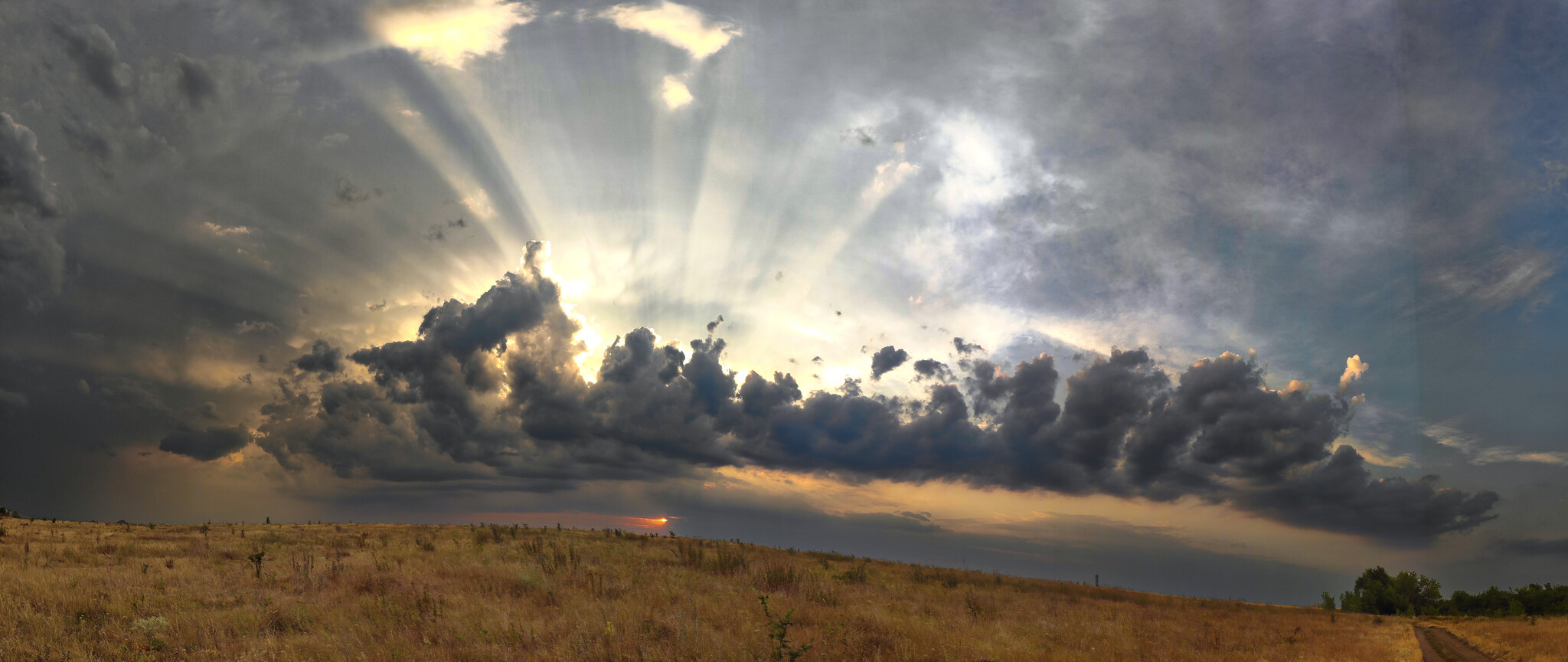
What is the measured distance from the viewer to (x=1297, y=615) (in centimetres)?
3847

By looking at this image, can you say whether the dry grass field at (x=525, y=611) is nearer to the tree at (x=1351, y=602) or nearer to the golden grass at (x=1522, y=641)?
the golden grass at (x=1522, y=641)

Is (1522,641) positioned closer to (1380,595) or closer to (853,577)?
(853,577)

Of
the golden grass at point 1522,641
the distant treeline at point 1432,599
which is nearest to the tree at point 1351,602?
the distant treeline at point 1432,599

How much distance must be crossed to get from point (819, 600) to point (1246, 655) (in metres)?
12.0

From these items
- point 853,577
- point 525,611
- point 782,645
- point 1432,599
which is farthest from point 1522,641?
point 1432,599

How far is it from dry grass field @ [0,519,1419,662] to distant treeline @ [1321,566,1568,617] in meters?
50.6

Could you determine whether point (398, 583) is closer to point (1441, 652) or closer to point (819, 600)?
point (819, 600)

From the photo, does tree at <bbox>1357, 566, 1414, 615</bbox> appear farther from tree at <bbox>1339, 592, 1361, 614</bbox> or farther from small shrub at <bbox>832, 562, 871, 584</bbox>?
small shrub at <bbox>832, 562, 871, 584</bbox>

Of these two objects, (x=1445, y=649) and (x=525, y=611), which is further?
(x=1445, y=649)

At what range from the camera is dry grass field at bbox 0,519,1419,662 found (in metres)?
11.3

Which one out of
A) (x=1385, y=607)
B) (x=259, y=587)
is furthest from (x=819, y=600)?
(x=1385, y=607)

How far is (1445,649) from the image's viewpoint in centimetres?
2756

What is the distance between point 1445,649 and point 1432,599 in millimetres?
79182

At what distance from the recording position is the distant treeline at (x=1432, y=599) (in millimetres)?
58125
